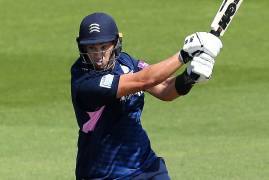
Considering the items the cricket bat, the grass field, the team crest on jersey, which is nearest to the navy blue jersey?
the team crest on jersey

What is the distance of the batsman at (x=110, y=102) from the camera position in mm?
6801

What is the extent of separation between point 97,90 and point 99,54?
28 cm

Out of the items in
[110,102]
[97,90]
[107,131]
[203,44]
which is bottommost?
[107,131]

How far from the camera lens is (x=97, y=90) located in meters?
6.81

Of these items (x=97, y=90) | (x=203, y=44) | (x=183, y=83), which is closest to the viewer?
(x=203, y=44)

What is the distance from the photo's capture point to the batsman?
680cm

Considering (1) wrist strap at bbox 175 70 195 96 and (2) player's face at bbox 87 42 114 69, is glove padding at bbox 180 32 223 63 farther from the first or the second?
(2) player's face at bbox 87 42 114 69

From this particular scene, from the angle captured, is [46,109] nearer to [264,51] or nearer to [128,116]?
[264,51]

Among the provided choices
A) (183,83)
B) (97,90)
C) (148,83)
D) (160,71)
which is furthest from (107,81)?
(183,83)

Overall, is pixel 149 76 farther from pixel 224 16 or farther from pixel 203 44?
pixel 224 16

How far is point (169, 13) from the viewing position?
20.7 metres

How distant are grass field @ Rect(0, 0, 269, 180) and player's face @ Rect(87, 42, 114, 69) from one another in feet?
13.0

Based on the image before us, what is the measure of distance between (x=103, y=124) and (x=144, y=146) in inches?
16.3

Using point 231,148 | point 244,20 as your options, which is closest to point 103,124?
point 231,148
